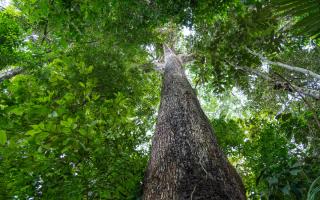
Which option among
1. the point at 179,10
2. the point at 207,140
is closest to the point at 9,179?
the point at 207,140

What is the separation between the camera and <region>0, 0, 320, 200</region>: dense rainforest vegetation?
8.57 ft

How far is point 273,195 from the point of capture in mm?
3504

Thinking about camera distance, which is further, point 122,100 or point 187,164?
point 122,100

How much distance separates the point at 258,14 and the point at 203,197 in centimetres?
550

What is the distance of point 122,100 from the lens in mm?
3463

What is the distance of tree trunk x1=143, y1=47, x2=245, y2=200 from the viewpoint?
8.26 feet

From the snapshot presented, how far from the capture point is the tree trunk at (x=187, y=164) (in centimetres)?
252

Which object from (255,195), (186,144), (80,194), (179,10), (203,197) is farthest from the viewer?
(179,10)

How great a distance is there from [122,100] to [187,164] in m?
1.21

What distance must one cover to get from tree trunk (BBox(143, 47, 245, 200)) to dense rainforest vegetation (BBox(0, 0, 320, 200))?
447 millimetres

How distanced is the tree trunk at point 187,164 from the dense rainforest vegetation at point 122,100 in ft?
1.47

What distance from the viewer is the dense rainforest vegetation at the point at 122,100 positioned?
2613mm

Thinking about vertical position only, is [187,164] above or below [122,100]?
below

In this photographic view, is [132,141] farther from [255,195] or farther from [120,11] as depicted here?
[120,11]
